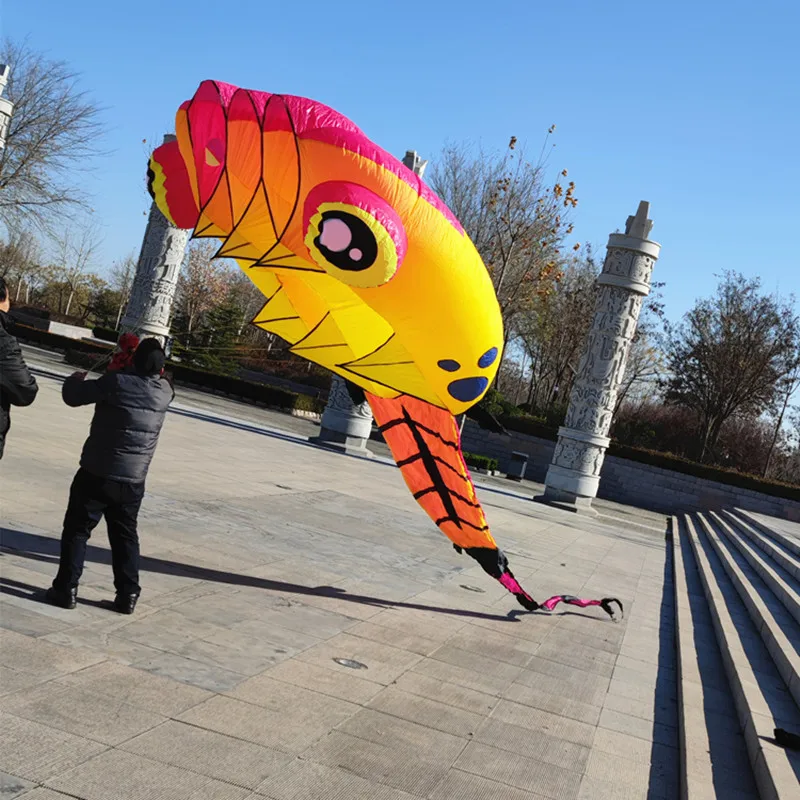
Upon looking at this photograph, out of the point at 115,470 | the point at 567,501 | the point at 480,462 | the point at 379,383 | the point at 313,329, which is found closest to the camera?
the point at 115,470

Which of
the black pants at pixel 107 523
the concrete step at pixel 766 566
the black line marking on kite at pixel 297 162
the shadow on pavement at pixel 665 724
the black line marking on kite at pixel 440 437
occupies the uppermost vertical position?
the black line marking on kite at pixel 297 162

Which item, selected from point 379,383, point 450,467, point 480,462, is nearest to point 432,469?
point 450,467

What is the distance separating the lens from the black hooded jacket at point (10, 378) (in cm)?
554

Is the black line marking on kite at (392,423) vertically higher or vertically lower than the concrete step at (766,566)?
higher

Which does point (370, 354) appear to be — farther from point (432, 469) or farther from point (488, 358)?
point (432, 469)

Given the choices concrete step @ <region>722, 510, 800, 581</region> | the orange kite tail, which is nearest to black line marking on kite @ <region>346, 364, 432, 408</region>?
the orange kite tail

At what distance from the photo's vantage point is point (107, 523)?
5.99m

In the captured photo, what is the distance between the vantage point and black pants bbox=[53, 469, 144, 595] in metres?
5.84

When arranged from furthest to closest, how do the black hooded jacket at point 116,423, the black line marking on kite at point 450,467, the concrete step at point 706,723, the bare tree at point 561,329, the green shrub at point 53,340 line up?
the bare tree at point 561,329 → the green shrub at point 53,340 → the black line marking on kite at point 450,467 → the black hooded jacket at point 116,423 → the concrete step at point 706,723

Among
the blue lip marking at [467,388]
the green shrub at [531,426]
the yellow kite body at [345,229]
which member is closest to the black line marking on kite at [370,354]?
the yellow kite body at [345,229]

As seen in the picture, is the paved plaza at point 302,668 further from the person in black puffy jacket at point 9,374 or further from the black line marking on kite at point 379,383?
the black line marking on kite at point 379,383

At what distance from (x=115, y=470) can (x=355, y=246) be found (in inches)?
82.4

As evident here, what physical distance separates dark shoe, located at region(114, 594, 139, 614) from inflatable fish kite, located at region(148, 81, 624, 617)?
230 centimetres

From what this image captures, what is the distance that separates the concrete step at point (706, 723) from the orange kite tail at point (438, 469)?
185 cm
